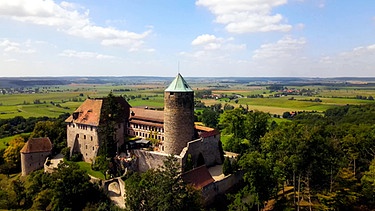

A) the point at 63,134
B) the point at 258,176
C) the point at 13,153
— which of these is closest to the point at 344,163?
the point at 258,176

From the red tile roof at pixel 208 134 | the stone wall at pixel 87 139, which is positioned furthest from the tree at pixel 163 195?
the stone wall at pixel 87 139

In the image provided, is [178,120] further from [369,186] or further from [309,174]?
[369,186]

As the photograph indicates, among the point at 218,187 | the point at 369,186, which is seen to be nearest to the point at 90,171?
the point at 218,187

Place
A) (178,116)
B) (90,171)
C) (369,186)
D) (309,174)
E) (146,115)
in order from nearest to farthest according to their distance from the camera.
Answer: (309,174)
(369,186)
(178,116)
(90,171)
(146,115)

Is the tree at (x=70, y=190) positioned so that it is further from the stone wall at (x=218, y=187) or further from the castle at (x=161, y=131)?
the stone wall at (x=218, y=187)

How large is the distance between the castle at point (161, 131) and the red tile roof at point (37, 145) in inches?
124

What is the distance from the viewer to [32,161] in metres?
47.3

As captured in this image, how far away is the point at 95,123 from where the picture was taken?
45.5 meters

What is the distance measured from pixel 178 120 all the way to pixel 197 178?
8.61m

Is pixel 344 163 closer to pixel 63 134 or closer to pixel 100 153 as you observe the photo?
pixel 100 153

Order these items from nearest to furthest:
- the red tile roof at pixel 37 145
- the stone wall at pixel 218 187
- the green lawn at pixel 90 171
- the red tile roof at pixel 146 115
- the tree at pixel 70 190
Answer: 1. the stone wall at pixel 218 187
2. the tree at pixel 70 190
3. the green lawn at pixel 90 171
4. the red tile roof at pixel 37 145
5. the red tile roof at pixel 146 115

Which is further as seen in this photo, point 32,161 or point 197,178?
point 32,161

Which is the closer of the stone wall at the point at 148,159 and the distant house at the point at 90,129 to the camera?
the stone wall at the point at 148,159

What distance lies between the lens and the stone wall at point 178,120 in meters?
39.6
